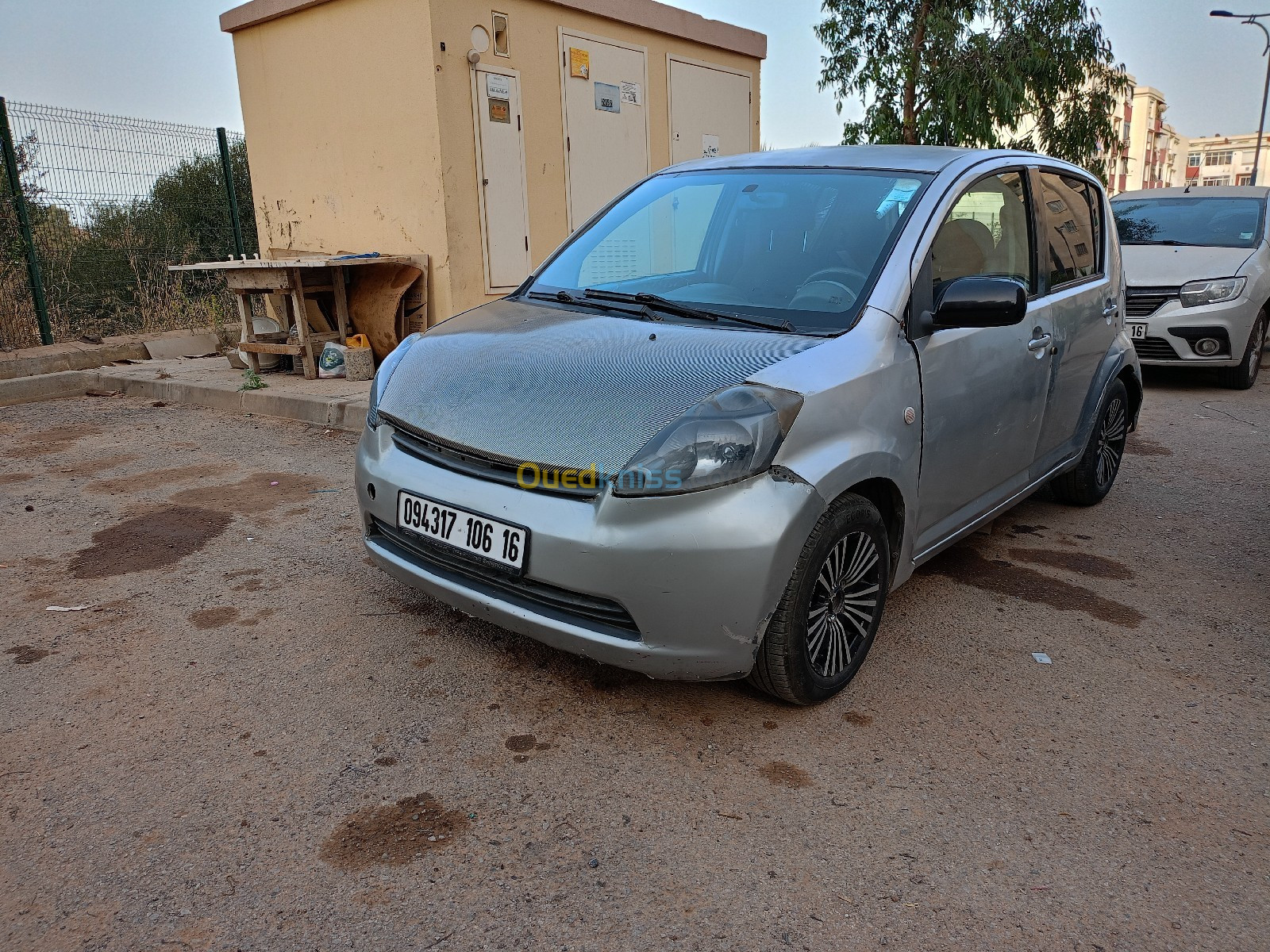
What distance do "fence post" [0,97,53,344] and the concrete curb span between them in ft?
2.98

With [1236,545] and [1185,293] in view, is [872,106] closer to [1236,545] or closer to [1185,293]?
[1185,293]

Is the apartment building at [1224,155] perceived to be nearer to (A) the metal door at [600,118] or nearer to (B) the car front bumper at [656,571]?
(A) the metal door at [600,118]

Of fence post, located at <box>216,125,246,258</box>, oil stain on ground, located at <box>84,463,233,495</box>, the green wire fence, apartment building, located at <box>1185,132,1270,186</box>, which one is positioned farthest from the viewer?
apartment building, located at <box>1185,132,1270,186</box>

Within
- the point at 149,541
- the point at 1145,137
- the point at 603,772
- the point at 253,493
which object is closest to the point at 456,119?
the point at 253,493

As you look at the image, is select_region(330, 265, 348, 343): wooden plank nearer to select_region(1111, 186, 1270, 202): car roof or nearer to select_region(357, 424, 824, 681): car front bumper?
select_region(357, 424, 824, 681): car front bumper

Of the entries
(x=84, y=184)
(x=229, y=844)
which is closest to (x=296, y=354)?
(x=84, y=184)

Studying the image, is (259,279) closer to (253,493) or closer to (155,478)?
(155,478)

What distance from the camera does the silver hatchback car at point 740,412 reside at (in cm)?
244

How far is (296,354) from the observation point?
8.20 meters

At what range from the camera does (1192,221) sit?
351 inches

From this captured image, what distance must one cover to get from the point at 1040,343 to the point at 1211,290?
5368 mm

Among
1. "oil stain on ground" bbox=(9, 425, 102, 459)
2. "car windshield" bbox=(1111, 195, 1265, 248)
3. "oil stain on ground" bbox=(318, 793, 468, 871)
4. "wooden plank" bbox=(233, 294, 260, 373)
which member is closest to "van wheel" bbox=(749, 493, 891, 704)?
"oil stain on ground" bbox=(318, 793, 468, 871)

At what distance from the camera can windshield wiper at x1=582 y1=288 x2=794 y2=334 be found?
2.94m

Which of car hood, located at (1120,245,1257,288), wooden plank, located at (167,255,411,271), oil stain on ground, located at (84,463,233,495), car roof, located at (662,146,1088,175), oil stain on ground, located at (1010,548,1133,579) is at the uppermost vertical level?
car roof, located at (662,146,1088,175)
